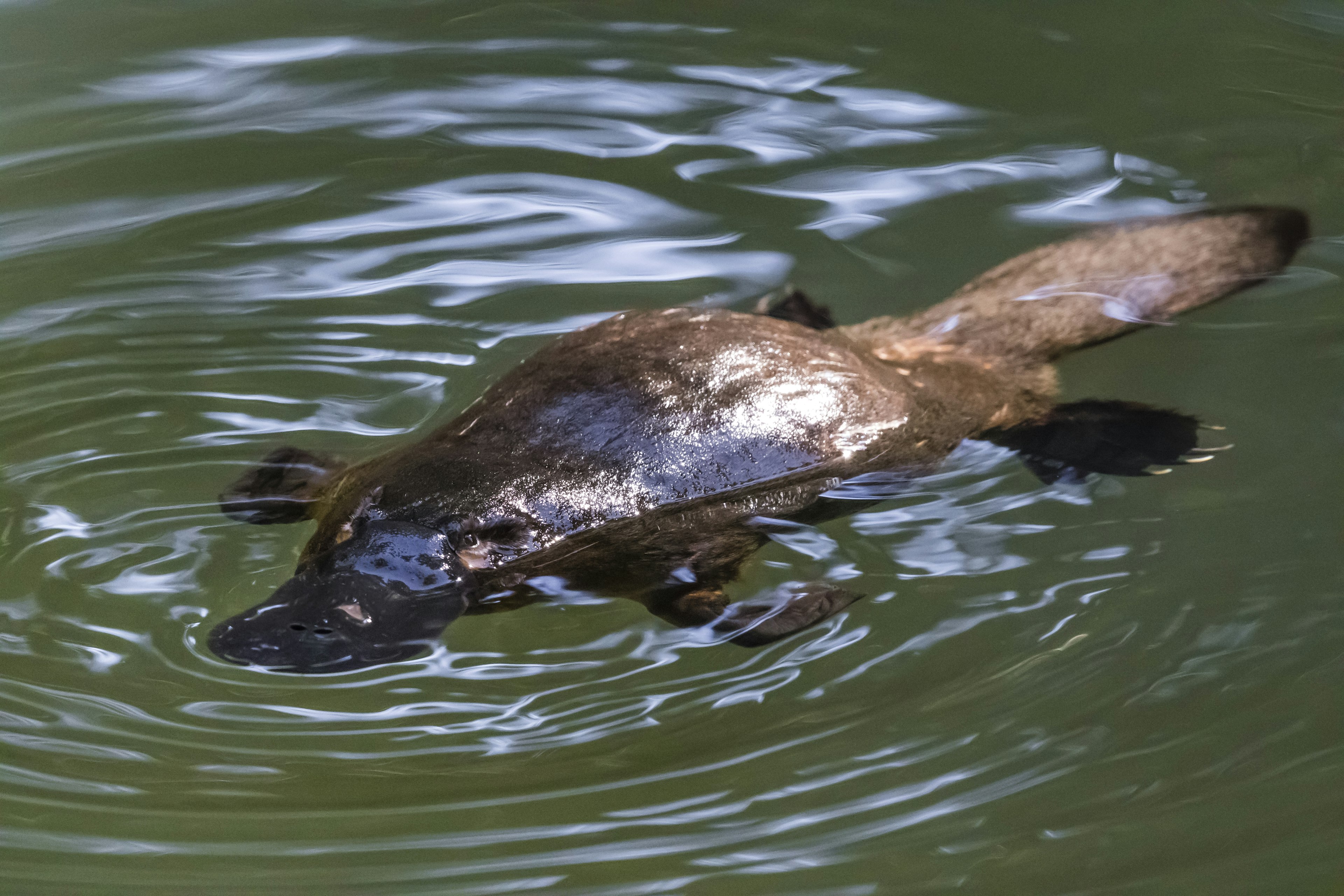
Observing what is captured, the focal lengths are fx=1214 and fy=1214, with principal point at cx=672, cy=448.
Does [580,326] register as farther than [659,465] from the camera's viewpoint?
Yes

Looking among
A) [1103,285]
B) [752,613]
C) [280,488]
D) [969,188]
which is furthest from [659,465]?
[969,188]

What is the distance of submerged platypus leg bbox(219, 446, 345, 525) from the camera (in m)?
2.89

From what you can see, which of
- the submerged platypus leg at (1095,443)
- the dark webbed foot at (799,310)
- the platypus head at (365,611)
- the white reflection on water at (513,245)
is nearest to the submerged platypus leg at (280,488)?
the platypus head at (365,611)

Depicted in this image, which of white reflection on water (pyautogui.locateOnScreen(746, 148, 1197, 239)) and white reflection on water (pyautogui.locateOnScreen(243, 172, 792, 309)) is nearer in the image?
white reflection on water (pyautogui.locateOnScreen(243, 172, 792, 309))

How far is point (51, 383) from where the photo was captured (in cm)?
331

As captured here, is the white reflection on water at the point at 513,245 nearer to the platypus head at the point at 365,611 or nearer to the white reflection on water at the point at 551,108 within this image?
the white reflection on water at the point at 551,108

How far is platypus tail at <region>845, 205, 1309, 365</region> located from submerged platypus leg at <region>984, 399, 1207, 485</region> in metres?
0.18

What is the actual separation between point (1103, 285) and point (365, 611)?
2.09 metres

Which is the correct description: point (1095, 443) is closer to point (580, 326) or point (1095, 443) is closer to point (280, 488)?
point (580, 326)

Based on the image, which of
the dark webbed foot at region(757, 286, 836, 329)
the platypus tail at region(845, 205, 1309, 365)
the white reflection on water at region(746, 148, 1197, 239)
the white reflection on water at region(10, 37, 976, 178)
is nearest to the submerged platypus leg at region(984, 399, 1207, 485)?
the platypus tail at region(845, 205, 1309, 365)

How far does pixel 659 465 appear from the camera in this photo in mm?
2439

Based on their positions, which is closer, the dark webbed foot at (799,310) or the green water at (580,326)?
the green water at (580,326)

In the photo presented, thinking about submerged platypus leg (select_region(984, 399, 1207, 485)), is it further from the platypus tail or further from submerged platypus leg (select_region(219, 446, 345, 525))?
submerged platypus leg (select_region(219, 446, 345, 525))

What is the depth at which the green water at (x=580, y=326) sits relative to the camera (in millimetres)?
2357
